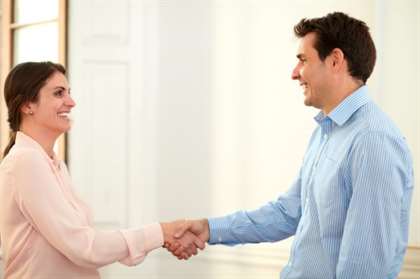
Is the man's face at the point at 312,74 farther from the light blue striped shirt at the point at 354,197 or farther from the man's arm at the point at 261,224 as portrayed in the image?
the man's arm at the point at 261,224

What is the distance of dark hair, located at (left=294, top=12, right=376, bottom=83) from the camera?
2045 mm

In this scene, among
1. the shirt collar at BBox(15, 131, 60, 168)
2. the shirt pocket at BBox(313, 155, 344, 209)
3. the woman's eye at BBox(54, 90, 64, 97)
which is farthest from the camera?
the woman's eye at BBox(54, 90, 64, 97)

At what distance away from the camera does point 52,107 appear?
2285 mm

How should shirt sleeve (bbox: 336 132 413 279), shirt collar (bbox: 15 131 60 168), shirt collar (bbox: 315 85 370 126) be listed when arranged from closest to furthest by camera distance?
shirt sleeve (bbox: 336 132 413 279), shirt collar (bbox: 315 85 370 126), shirt collar (bbox: 15 131 60 168)

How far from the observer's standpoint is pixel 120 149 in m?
3.72

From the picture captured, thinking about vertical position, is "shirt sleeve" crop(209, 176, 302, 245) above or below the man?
below

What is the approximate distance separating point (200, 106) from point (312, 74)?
52.7 inches

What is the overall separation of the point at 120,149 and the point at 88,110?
1.02ft

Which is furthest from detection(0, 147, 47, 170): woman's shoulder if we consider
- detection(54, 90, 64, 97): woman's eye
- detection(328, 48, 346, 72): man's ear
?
detection(328, 48, 346, 72): man's ear

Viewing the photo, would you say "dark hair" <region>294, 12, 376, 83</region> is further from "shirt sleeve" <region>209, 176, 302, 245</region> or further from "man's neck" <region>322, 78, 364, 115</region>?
"shirt sleeve" <region>209, 176, 302, 245</region>

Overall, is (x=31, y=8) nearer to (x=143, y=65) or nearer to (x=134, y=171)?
(x=143, y=65)

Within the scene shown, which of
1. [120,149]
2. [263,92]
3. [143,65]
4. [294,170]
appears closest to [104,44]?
[143,65]

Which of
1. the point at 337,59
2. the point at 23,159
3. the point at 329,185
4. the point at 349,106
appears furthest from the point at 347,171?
the point at 23,159

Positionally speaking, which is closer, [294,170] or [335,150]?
[335,150]
